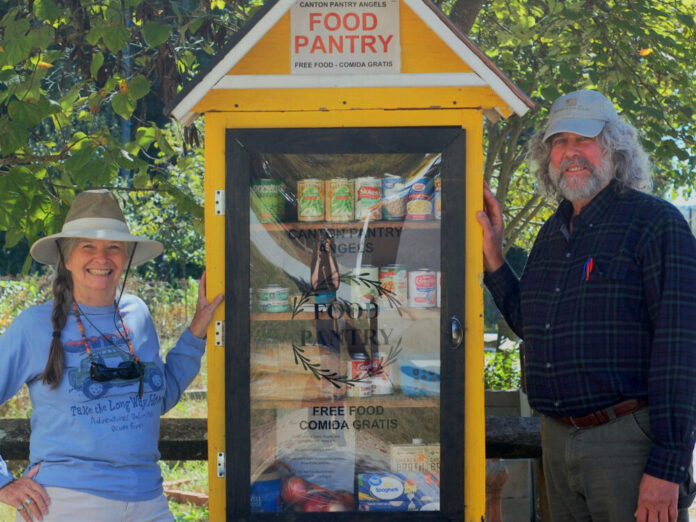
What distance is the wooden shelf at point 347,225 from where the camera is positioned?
10.6 ft

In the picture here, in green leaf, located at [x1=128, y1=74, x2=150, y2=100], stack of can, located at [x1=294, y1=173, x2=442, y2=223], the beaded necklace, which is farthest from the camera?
green leaf, located at [x1=128, y1=74, x2=150, y2=100]

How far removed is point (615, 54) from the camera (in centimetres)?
468

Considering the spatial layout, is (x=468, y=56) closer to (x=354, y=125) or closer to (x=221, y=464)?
(x=354, y=125)

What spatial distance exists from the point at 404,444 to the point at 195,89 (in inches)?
63.7

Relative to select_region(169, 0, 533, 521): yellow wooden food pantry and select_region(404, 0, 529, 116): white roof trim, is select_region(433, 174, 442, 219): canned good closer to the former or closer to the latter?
select_region(169, 0, 533, 521): yellow wooden food pantry

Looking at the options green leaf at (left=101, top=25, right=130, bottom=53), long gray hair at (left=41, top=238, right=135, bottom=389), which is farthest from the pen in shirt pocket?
green leaf at (left=101, top=25, right=130, bottom=53)

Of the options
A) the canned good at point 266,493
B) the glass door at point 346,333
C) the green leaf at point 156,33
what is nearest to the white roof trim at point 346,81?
the glass door at point 346,333

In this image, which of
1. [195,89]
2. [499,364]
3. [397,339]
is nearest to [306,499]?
[397,339]

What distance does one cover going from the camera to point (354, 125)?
3.11 m

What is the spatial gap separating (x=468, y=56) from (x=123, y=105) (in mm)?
1591

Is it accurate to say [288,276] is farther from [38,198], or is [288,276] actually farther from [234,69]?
[38,198]

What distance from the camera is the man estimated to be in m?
2.59

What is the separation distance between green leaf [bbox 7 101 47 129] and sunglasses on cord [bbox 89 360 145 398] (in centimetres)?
113

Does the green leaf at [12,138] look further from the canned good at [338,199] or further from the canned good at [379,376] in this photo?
the canned good at [379,376]
